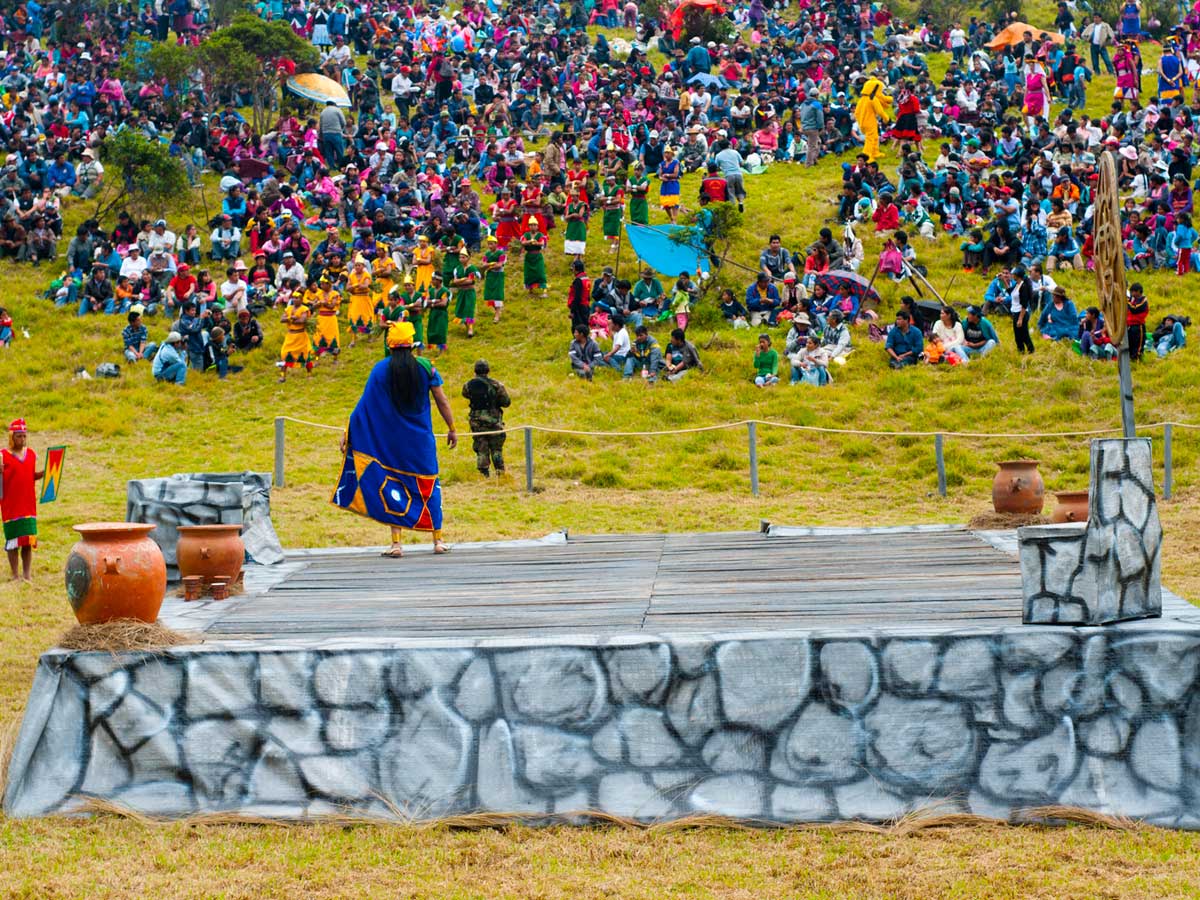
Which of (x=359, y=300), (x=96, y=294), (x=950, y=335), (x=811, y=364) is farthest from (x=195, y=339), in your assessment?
(x=950, y=335)

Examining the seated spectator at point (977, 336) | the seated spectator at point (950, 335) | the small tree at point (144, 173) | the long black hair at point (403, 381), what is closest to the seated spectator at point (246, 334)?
the small tree at point (144, 173)

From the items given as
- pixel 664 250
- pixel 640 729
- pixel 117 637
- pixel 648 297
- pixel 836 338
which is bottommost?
pixel 640 729

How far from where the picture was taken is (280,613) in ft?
25.1

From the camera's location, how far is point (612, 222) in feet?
78.2

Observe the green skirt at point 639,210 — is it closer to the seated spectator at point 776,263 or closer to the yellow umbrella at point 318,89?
the seated spectator at point 776,263

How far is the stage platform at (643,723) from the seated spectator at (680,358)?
13156mm

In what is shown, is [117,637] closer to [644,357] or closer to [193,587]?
[193,587]

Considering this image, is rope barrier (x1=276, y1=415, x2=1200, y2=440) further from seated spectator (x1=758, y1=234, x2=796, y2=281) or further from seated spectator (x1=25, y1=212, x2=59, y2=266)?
seated spectator (x1=25, y1=212, x2=59, y2=266)

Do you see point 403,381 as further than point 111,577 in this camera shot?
Yes

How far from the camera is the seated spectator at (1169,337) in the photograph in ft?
61.6

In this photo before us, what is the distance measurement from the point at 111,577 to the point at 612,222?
18049 millimetres

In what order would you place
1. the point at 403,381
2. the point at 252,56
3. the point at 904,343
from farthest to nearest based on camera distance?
the point at 252,56, the point at 904,343, the point at 403,381

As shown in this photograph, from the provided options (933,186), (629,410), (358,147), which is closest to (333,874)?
(629,410)

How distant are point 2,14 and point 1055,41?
26.9 metres
